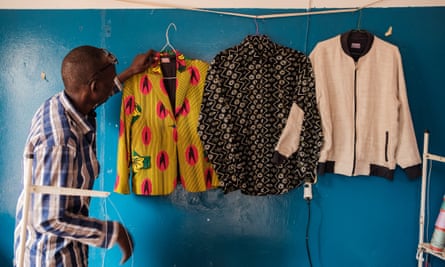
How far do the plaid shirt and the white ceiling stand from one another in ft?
2.63

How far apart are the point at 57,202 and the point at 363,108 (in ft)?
4.51

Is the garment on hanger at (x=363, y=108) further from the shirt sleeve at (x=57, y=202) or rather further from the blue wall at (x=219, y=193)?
the shirt sleeve at (x=57, y=202)

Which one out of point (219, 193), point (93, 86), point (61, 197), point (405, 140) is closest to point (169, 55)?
point (93, 86)

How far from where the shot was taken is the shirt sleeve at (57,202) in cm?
110

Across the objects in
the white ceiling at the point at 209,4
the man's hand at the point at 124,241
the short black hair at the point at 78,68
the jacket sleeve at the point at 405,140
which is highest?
the white ceiling at the point at 209,4

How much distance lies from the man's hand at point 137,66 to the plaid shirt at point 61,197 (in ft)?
1.52

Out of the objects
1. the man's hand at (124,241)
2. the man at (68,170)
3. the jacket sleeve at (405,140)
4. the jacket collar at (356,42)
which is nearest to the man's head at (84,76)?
the man at (68,170)

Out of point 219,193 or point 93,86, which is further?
point 219,193

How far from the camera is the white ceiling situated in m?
1.78

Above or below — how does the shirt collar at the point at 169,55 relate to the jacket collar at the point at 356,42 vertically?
below

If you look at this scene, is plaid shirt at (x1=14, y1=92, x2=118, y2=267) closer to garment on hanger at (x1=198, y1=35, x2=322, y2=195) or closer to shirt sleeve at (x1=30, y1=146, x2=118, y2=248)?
shirt sleeve at (x1=30, y1=146, x2=118, y2=248)

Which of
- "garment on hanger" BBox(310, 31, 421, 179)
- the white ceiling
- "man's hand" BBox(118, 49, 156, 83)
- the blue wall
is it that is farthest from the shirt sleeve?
"garment on hanger" BBox(310, 31, 421, 179)

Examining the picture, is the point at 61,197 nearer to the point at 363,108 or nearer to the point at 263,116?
the point at 263,116

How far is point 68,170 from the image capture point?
1132 mm
